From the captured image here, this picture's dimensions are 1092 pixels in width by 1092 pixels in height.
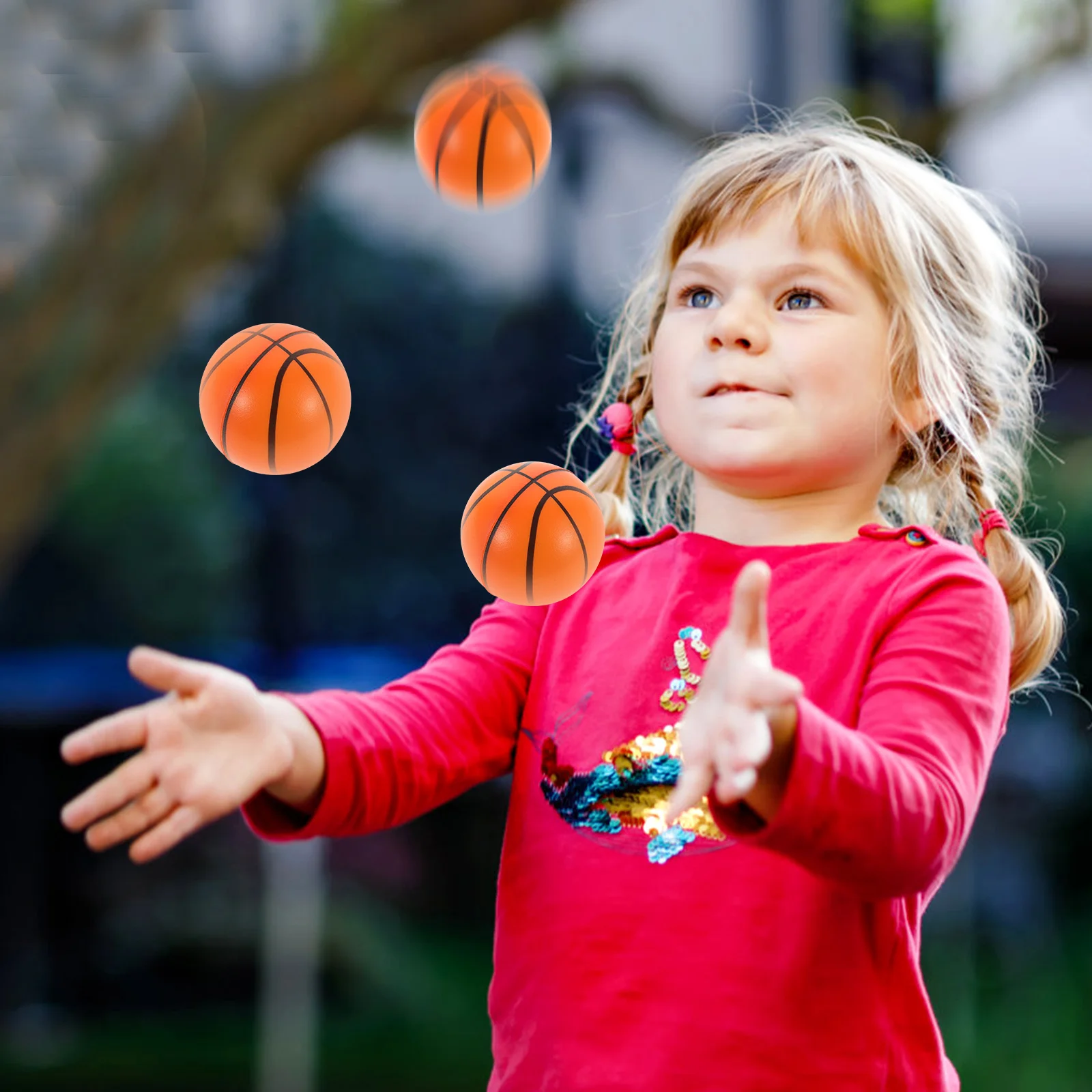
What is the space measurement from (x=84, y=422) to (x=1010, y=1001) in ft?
11.3

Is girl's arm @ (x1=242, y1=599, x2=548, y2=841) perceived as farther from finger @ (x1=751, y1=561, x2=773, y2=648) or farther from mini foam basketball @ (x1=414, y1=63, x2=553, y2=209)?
mini foam basketball @ (x1=414, y1=63, x2=553, y2=209)

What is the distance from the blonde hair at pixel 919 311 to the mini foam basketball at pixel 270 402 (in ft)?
0.87

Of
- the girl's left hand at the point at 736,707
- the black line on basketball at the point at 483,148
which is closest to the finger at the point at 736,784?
the girl's left hand at the point at 736,707

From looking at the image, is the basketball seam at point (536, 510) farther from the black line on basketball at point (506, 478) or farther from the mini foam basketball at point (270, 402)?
the mini foam basketball at point (270, 402)

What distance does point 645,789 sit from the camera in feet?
3.77

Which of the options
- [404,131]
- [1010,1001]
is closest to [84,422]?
[404,131]

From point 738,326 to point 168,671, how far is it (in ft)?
1.73

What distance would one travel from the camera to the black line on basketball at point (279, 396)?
129 cm

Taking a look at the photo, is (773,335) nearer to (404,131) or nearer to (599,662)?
(599,662)

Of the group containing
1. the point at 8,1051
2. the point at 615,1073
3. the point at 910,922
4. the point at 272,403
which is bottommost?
the point at 8,1051

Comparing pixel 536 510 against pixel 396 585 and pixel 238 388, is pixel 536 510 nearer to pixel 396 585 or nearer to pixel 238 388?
pixel 238 388

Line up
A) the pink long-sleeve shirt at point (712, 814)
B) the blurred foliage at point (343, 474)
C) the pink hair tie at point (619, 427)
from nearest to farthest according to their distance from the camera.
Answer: the pink long-sleeve shirt at point (712, 814)
the pink hair tie at point (619, 427)
the blurred foliage at point (343, 474)

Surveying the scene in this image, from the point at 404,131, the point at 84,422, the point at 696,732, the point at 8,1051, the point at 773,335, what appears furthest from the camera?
the point at 8,1051

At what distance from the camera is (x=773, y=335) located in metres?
1.19
